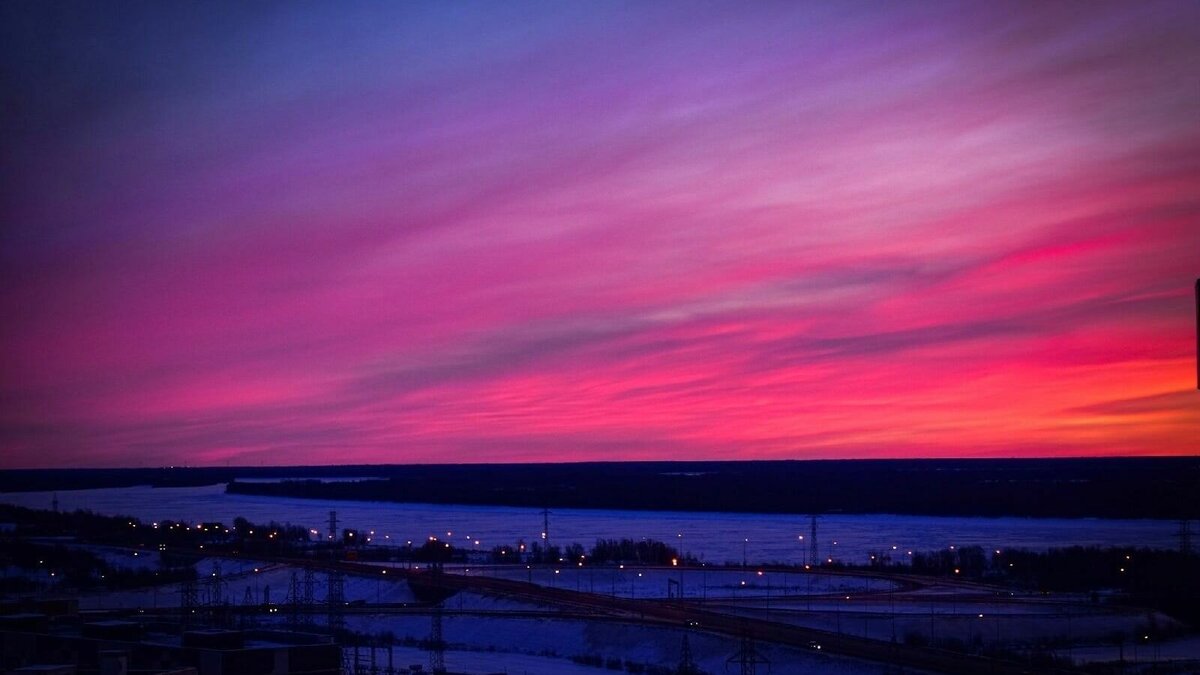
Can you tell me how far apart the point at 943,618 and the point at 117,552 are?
146ft

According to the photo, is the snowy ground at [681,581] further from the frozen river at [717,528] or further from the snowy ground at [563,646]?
the frozen river at [717,528]

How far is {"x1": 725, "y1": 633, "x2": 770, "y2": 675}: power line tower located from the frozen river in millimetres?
28714

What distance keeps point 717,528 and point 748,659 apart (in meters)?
59.0

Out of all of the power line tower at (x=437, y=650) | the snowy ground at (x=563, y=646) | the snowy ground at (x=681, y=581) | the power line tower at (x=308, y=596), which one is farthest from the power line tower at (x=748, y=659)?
the power line tower at (x=308, y=596)

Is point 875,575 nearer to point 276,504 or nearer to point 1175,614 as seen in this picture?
point 1175,614

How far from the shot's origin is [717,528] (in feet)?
290

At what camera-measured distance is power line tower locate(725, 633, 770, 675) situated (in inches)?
1104

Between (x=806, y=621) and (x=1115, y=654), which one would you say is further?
(x=806, y=621)

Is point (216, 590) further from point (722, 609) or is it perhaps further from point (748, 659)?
point (748, 659)

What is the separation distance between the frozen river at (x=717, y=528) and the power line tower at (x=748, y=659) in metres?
28.7

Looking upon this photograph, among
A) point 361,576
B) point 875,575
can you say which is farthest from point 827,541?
point 361,576

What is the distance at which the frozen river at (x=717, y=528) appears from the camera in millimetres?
67438

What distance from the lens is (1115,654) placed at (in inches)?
1280

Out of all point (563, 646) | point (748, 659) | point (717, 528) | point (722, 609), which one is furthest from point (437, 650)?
point (717, 528)
